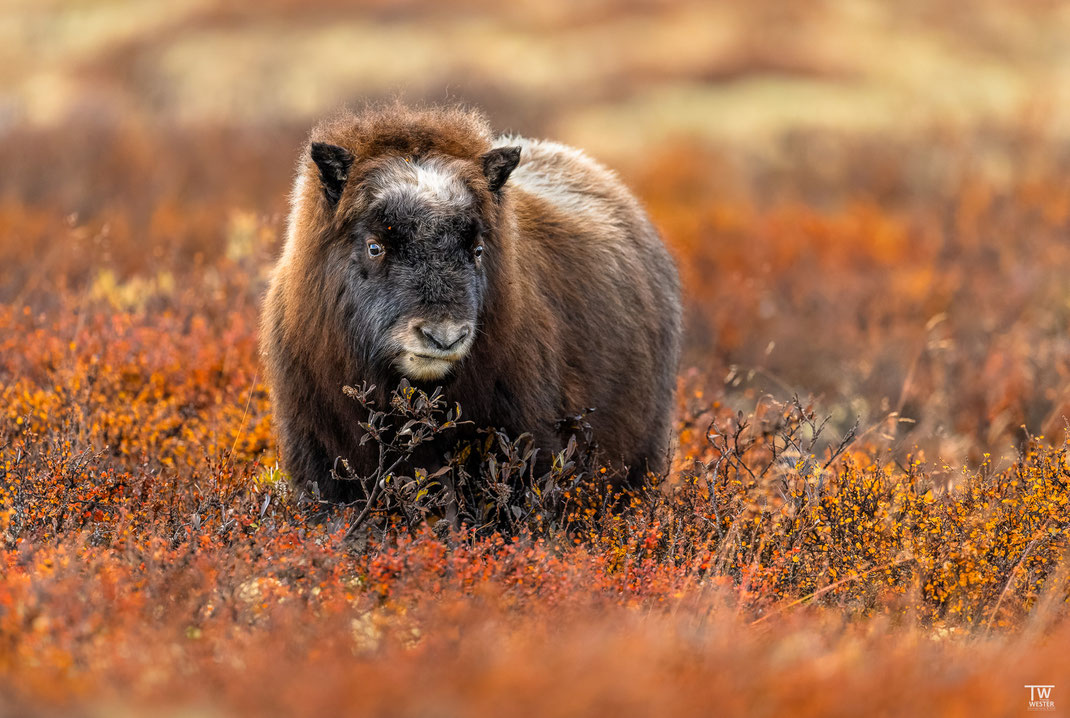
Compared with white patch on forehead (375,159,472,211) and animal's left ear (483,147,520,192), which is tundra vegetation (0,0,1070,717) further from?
animal's left ear (483,147,520,192)

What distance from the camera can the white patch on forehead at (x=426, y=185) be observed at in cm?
513

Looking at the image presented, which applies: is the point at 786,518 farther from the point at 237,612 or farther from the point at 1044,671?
the point at 237,612

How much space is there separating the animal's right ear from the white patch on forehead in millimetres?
220

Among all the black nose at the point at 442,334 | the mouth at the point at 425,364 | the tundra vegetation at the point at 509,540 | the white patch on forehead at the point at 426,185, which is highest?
the white patch on forehead at the point at 426,185

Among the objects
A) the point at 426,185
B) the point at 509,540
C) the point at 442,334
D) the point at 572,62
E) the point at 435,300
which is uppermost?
the point at 572,62

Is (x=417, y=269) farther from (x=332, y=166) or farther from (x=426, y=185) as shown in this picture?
(x=332, y=166)

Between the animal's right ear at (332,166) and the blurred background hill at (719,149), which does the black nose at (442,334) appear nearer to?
the animal's right ear at (332,166)

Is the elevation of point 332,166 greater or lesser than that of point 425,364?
greater

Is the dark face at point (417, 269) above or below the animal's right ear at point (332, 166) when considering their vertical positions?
below

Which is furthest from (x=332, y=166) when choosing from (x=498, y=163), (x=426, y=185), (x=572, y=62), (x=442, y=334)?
(x=572, y=62)

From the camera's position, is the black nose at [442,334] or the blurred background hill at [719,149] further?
the blurred background hill at [719,149]

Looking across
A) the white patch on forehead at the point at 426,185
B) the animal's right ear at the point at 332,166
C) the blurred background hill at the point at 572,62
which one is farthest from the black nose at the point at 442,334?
the blurred background hill at the point at 572,62

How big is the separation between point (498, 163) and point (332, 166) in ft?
2.68

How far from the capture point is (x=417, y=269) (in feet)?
16.5
